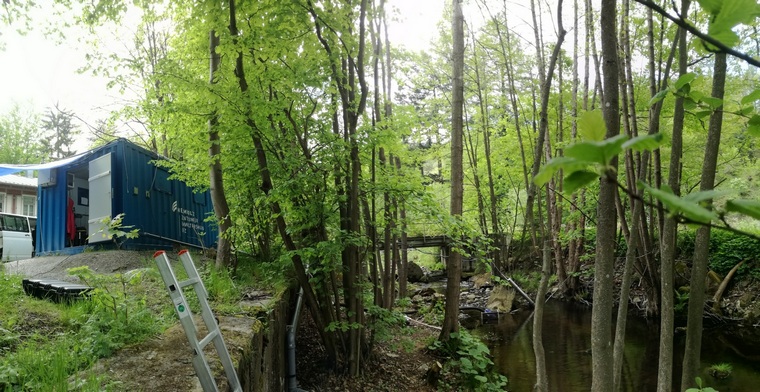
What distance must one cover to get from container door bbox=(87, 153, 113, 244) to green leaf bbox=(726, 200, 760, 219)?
10.7 m

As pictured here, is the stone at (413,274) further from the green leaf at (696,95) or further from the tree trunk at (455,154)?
A: the green leaf at (696,95)

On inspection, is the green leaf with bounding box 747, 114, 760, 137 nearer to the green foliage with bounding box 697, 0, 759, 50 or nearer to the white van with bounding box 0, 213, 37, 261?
the green foliage with bounding box 697, 0, 759, 50

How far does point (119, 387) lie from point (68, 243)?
30.8ft

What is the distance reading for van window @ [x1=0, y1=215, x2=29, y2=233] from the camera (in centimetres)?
1291

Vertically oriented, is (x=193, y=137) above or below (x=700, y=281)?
above

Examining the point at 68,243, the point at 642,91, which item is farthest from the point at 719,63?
the point at 68,243

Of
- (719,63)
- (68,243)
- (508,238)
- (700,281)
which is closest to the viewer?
(719,63)

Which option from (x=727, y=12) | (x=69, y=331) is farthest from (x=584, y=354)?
(x=727, y=12)

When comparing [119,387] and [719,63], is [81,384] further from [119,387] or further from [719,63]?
[719,63]

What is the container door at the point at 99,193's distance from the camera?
9617 millimetres

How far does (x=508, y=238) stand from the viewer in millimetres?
19156

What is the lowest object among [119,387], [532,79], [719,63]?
[119,387]

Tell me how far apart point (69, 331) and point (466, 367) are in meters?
5.30

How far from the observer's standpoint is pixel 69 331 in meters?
3.69
